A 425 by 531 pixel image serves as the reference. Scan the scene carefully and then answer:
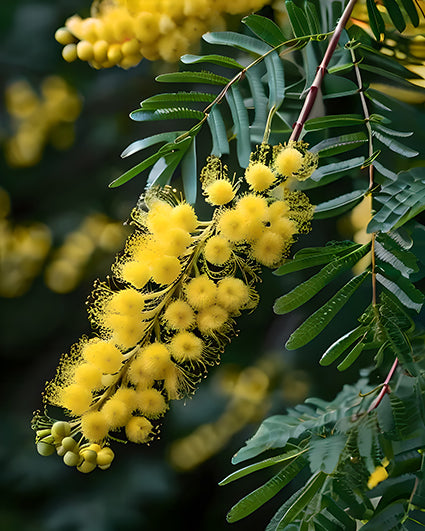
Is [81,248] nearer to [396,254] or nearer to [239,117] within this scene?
[239,117]

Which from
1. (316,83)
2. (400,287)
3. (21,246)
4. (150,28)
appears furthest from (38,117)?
→ (400,287)

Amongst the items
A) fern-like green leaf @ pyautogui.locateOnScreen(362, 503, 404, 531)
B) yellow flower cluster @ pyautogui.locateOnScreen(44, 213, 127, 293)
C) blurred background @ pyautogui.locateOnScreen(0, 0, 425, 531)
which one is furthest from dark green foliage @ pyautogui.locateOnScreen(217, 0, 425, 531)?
yellow flower cluster @ pyautogui.locateOnScreen(44, 213, 127, 293)

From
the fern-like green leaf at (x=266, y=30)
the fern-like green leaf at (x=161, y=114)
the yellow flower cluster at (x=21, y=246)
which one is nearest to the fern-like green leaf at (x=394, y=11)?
the fern-like green leaf at (x=266, y=30)

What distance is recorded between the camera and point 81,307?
77 cm

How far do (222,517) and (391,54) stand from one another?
610 mm

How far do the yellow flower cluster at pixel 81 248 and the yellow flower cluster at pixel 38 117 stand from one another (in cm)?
13

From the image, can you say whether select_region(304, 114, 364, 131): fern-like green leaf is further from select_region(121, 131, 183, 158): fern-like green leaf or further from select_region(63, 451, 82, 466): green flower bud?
select_region(63, 451, 82, 466): green flower bud

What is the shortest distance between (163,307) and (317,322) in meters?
0.12

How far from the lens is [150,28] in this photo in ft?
1.94

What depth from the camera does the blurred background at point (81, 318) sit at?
0.72m

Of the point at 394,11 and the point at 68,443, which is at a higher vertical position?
the point at 394,11

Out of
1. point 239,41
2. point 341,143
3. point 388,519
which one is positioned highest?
point 239,41

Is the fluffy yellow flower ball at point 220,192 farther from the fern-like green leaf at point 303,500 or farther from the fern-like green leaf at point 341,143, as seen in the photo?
the fern-like green leaf at point 303,500

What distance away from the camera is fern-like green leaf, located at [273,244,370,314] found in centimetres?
43
